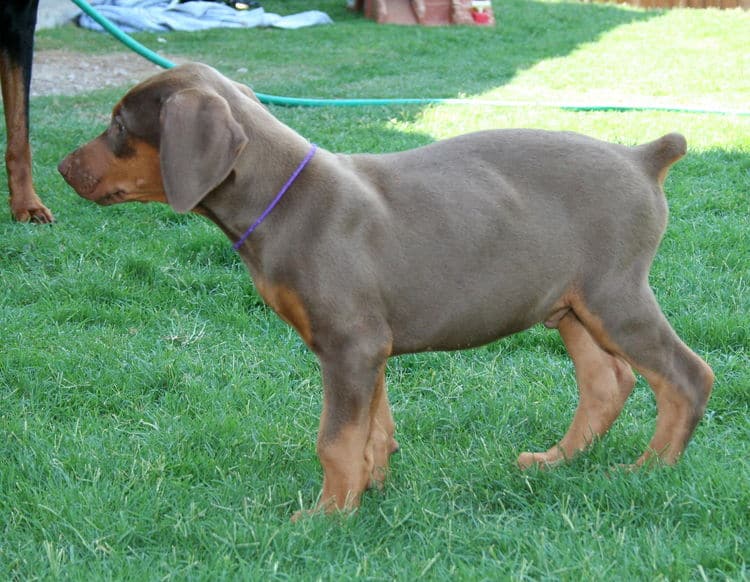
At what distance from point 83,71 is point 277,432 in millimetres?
9552

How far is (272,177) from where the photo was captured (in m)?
3.20

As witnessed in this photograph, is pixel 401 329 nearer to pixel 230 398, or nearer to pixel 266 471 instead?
pixel 266 471

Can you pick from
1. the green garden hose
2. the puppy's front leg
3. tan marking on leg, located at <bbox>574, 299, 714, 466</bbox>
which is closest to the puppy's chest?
the puppy's front leg

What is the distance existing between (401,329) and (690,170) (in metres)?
4.57

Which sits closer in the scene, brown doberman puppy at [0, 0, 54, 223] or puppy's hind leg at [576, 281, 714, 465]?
puppy's hind leg at [576, 281, 714, 465]

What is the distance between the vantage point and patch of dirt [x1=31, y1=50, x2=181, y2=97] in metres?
11.3

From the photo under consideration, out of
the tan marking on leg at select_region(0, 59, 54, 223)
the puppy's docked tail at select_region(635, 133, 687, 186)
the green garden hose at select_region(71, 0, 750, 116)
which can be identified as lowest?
the green garden hose at select_region(71, 0, 750, 116)

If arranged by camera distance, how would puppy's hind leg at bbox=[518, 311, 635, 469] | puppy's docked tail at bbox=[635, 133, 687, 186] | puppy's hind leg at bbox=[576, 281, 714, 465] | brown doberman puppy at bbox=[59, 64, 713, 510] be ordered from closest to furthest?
brown doberman puppy at bbox=[59, 64, 713, 510] → puppy's hind leg at bbox=[576, 281, 714, 465] → puppy's docked tail at bbox=[635, 133, 687, 186] → puppy's hind leg at bbox=[518, 311, 635, 469]

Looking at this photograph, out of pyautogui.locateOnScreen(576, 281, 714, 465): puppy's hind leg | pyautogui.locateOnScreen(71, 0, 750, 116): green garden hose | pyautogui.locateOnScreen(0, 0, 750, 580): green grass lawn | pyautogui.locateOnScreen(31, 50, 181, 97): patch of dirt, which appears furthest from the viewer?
pyautogui.locateOnScreen(31, 50, 181, 97): patch of dirt

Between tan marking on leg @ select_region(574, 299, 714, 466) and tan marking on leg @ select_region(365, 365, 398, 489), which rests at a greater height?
tan marking on leg @ select_region(574, 299, 714, 466)

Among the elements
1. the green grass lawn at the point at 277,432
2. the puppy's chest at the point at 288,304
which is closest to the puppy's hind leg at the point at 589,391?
the green grass lawn at the point at 277,432

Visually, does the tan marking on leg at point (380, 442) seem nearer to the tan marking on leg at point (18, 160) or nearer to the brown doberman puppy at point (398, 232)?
the brown doberman puppy at point (398, 232)

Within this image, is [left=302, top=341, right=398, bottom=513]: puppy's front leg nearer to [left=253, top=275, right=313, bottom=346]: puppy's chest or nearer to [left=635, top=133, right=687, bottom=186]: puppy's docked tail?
[left=253, top=275, right=313, bottom=346]: puppy's chest

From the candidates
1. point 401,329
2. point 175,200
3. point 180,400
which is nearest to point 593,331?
point 401,329
